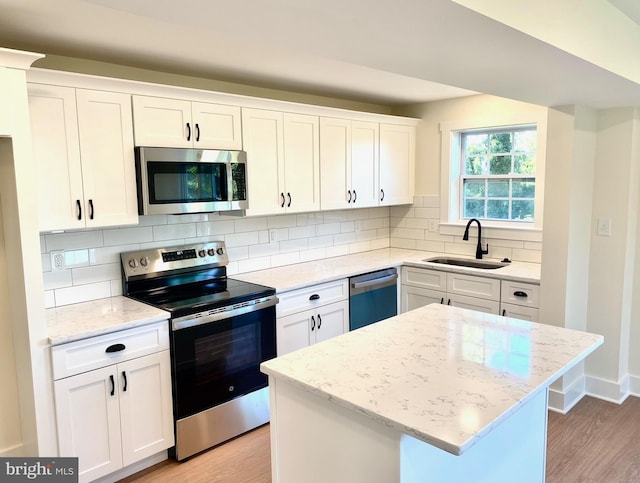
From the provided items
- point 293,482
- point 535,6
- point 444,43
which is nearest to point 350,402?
point 293,482

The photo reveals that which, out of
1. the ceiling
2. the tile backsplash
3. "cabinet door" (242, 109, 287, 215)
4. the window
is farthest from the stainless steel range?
the window

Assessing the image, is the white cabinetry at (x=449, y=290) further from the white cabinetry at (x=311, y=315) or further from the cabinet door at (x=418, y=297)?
the white cabinetry at (x=311, y=315)

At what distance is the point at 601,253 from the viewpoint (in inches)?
135

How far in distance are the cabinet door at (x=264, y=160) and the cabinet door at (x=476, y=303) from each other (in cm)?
156

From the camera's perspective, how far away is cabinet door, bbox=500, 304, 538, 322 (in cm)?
346

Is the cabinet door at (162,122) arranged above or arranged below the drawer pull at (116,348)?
above

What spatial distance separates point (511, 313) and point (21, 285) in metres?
3.12

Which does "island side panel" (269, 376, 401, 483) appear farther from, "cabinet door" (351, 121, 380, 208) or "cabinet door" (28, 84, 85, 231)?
"cabinet door" (351, 121, 380, 208)

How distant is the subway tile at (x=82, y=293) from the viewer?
9.27 ft

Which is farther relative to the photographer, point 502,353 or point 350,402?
point 502,353

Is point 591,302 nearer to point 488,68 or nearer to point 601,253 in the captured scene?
point 601,253

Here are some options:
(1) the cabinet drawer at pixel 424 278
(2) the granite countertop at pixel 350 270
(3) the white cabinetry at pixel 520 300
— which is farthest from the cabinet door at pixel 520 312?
(1) the cabinet drawer at pixel 424 278

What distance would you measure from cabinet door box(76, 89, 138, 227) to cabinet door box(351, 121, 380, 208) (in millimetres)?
1917
